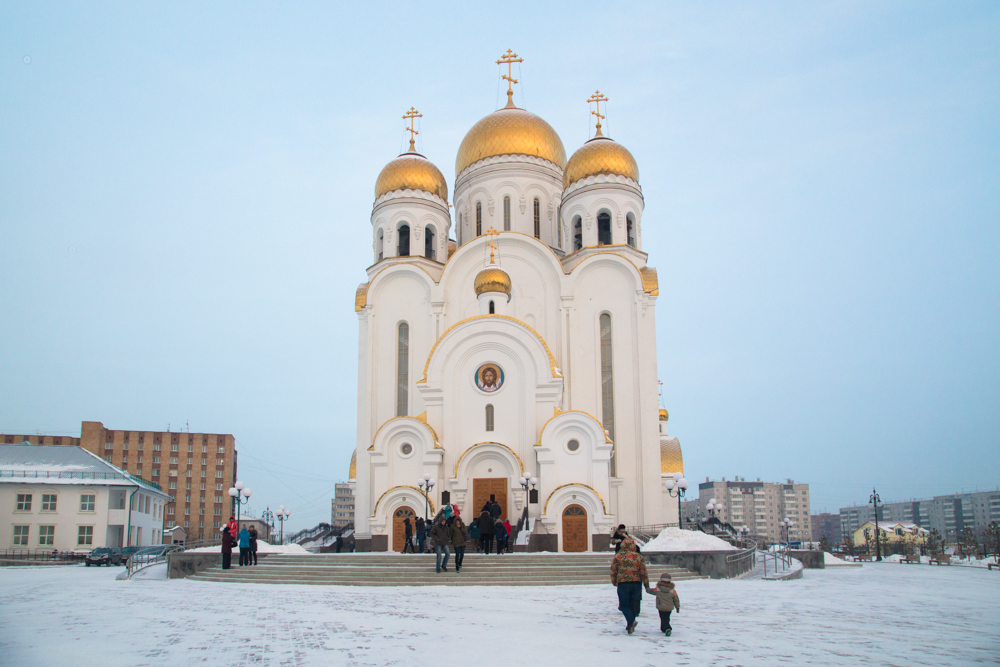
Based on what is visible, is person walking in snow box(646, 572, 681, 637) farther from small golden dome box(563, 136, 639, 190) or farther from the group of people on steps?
small golden dome box(563, 136, 639, 190)

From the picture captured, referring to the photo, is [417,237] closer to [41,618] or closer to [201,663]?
[41,618]

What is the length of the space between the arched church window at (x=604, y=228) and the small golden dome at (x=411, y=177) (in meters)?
6.07

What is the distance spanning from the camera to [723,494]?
11525 cm

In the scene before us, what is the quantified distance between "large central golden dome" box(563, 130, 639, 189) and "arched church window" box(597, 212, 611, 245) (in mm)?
1511

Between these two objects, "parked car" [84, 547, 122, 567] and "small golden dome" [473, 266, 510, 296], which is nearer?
"parked car" [84, 547, 122, 567]

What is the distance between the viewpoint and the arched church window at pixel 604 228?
94.5 feet

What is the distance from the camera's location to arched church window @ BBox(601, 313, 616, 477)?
2662 centimetres

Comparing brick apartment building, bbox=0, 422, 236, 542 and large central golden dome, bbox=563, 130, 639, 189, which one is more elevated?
large central golden dome, bbox=563, 130, 639, 189

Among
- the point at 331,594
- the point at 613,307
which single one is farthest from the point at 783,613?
the point at 613,307

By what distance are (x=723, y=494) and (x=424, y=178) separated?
95.9m

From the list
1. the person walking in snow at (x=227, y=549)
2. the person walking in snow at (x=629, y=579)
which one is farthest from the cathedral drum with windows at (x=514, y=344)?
the person walking in snow at (x=629, y=579)

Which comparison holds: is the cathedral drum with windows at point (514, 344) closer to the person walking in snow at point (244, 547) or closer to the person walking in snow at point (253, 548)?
the person walking in snow at point (253, 548)

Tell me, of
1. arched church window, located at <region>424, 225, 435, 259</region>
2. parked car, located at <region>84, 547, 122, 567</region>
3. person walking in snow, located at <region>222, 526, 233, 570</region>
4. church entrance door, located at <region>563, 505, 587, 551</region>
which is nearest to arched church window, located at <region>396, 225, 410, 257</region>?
arched church window, located at <region>424, 225, 435, 259</region>

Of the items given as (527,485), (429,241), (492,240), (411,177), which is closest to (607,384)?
(527,485)
